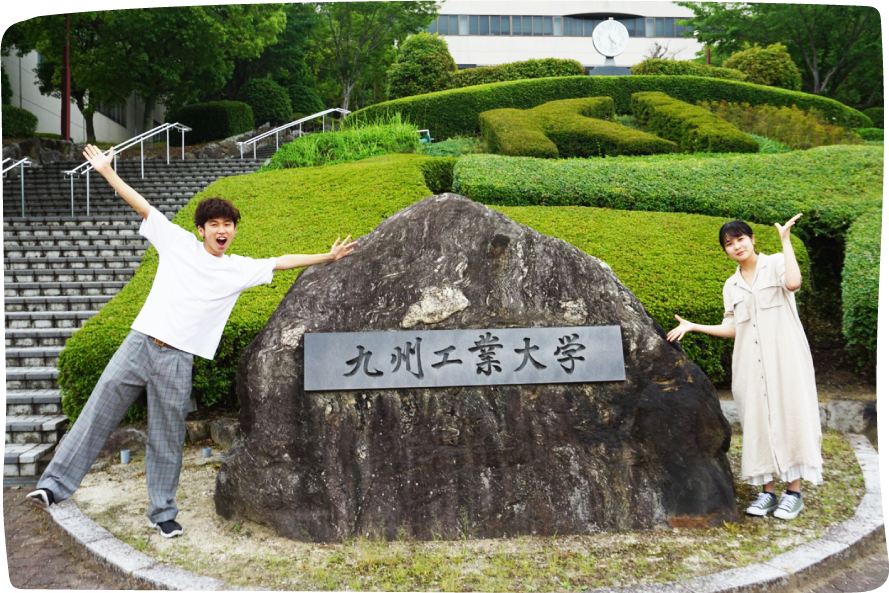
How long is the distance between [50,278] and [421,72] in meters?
12.7

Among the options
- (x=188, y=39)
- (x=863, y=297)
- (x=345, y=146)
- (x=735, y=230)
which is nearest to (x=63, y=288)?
(x=345, y=146)

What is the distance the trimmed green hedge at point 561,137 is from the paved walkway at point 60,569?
9.22 m

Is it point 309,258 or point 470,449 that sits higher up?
point 309,258

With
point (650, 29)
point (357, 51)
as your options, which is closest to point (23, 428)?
point (357, 51)

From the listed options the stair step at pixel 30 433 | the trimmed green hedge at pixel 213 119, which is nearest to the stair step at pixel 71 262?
the stair step at pixel 30 433

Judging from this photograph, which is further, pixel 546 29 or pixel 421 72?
pixel 546 29

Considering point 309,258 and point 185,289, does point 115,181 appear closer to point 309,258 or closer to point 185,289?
point 185,289

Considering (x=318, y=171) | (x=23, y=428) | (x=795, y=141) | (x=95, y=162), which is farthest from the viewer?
(x=795, y=141)

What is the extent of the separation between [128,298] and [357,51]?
73.4 ft

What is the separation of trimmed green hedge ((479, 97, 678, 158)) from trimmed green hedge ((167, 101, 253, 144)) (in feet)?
39.3

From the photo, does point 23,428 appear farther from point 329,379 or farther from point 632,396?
point 632,396

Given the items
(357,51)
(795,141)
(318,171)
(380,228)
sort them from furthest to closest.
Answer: (357,51) < (795,141) < (318,171) < (380,228)

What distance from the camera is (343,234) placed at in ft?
26.2

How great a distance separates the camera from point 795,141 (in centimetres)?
1491
